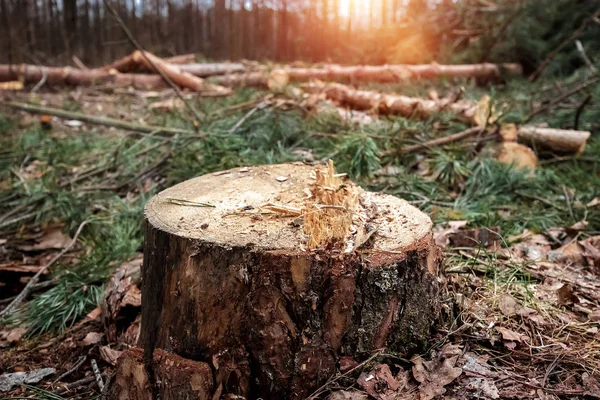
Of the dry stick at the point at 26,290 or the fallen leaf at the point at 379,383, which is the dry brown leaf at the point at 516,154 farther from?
the dry stick at the point at 26,290

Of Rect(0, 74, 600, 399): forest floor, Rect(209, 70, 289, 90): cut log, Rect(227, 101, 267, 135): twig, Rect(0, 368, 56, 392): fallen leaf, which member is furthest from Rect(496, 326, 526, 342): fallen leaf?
Rect(209, 70, 289, 90): cut log

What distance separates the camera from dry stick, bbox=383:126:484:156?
12.2ft

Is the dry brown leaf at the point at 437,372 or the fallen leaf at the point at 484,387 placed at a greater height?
the dry brown leaf at the point at 437,372

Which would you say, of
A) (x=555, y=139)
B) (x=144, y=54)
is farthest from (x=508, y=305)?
(x=144, y=54)

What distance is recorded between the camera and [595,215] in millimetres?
2908

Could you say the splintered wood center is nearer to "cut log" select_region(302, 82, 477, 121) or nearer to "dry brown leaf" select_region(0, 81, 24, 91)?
"cut log" select_region(302, 82, 477, 121)

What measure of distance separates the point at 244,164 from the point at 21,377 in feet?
5.68

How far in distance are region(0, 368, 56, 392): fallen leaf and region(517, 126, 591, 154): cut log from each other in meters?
3.53

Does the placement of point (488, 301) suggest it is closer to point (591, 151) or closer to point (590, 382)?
point (590, 382)

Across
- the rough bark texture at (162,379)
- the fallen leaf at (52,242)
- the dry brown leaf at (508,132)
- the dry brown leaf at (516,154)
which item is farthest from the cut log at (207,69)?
the rough bark texture at (162,379)

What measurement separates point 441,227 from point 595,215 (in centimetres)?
96

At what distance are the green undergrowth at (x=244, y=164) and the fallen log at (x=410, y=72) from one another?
3590 millimetres

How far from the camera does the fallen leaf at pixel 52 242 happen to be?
10.1 feet

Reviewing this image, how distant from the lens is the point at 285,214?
1.73 m
